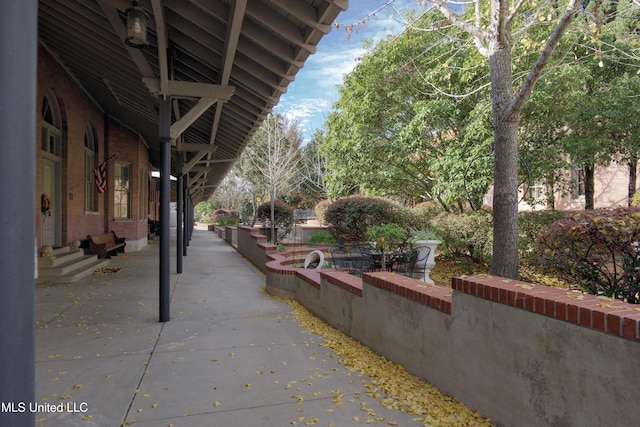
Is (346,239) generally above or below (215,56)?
below

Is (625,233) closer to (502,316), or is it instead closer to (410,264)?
(502,316)

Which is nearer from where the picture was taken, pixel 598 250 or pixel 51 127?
pixel 598 250

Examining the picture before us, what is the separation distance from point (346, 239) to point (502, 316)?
31.2ft

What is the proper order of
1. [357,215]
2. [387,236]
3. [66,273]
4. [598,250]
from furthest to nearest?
[357,215], [66,273], [387,236], [598,250]

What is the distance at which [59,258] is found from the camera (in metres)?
8.55

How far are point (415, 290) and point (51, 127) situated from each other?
365 inches

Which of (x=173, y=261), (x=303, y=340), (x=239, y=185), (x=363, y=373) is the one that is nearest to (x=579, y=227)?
(x=363, y=373)

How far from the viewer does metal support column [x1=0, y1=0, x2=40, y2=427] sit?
1349 mm

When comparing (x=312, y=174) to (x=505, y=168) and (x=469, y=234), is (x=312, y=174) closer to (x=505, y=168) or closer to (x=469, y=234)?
(x=469, y=234)

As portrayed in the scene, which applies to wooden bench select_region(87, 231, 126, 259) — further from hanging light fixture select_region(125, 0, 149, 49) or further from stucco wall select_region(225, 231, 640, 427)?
stucco wall select_region(225, 231, 640, 427)

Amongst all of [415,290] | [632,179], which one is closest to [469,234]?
[415,290]

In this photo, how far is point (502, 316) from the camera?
2.54 meters

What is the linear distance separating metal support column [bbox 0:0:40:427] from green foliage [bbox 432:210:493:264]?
9005 millimetres

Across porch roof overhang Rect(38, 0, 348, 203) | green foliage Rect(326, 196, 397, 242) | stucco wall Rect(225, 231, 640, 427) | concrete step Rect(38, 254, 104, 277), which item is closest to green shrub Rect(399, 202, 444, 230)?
green foliage Rect(326, 196, 397, 242)
